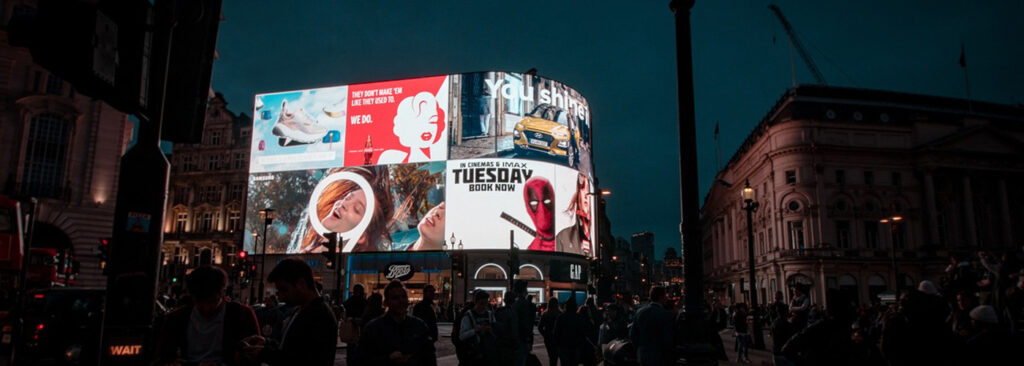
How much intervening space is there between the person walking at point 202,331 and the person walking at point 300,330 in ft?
1.01

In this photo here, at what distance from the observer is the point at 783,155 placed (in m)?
58.5

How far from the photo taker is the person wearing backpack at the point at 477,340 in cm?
803

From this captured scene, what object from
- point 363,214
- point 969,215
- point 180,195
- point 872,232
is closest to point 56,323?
point 363,214

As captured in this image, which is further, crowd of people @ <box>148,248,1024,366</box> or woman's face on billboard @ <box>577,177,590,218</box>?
woman's face on billboard @ <box>577,177,590,218</box>

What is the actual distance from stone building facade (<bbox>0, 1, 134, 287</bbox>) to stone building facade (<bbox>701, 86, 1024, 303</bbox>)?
5319 centimetres

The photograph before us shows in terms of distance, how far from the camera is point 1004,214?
5909 centimetres

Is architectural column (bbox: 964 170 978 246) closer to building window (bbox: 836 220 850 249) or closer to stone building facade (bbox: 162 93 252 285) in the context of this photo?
building window (bbox: 836 220 850 249)

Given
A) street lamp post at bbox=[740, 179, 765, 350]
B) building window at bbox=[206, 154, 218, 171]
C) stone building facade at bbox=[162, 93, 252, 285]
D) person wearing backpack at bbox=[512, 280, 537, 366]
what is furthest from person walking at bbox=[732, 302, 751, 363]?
building window at bbox=[206, 154, 218, 171]

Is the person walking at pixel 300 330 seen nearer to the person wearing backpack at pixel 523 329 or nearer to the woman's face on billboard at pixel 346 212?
the person wearing backpack at pixel 523 329

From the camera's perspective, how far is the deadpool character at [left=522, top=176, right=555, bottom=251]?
51.4 metres

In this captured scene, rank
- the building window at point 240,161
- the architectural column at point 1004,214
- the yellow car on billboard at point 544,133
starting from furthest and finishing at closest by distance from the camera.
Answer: the building window at point 240,161 < the architectural column at point 1004,214 < the yellow car on billboard at point 544,133

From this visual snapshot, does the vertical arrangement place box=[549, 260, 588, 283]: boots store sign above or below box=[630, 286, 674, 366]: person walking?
above

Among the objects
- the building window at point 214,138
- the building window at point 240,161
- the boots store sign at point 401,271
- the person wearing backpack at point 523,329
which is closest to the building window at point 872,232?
the boots store sign at point 401,271

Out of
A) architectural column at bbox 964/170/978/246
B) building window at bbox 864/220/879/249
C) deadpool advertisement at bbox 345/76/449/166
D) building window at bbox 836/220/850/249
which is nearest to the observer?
deadpool advertisement at bbox 345/76/449/166
